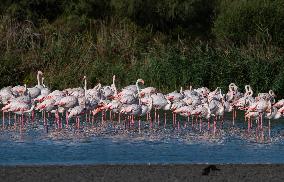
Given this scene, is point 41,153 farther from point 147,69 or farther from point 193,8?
point 193,8

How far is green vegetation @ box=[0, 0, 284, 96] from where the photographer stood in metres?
25.8

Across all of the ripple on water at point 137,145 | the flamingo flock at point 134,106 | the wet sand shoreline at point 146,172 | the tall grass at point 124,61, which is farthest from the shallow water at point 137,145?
the tall grass at point 124,61

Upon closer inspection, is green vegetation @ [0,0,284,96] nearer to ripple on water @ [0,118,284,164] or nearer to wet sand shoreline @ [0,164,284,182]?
ripple on water @ [0,118,284,164]

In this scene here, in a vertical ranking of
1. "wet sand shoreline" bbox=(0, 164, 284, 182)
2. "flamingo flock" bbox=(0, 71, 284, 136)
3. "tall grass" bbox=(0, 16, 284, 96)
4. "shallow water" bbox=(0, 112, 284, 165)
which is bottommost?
"wet sand shoreline" bbox=(0, 164, 284, 182)

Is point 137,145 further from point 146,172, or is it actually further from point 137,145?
point 146,172

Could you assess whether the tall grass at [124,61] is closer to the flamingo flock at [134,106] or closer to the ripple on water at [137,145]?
the flamingo flock at [134,106]

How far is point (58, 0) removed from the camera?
43.5 metres

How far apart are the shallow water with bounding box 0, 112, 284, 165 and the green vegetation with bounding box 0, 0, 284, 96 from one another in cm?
650

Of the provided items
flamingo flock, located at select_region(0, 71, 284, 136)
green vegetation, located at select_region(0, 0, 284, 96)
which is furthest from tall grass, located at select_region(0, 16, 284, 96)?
flamingo flock, located at select_region(0, 71, 284, 136)

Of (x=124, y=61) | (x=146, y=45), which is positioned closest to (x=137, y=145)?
(x=124, y=61)

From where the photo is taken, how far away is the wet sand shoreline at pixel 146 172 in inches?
444

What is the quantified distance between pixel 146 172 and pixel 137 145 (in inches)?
149

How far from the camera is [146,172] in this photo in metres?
11.7

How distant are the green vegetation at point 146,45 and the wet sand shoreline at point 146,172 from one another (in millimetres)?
13543
